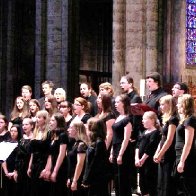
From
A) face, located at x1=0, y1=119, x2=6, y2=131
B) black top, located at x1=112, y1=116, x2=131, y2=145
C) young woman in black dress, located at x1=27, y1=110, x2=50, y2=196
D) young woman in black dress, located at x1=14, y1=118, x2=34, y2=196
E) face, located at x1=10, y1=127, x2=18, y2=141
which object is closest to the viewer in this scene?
black top, located at x1=112, y1=116, x2=131, y2=145

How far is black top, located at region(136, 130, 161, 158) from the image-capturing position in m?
9.33

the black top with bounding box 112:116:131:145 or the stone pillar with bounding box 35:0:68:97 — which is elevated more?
the stone pillar with bounding box 35:0:68:97

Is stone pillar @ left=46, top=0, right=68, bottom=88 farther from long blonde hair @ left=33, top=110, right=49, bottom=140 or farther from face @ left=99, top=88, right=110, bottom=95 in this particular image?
face @ left=99, top=88, right=110, bottom=95

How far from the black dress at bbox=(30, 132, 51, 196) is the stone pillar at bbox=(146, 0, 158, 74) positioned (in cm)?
569

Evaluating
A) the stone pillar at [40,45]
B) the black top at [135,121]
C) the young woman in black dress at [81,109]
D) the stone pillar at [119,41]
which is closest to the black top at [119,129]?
the black top at [135,121]

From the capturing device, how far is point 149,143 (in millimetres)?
9344

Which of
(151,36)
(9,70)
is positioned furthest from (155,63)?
(9,70)

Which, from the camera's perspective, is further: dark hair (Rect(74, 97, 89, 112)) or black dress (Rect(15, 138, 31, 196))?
black dress (Rect(15, 138, 31, 196))

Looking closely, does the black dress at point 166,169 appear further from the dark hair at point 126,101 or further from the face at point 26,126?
the face at point 26,126

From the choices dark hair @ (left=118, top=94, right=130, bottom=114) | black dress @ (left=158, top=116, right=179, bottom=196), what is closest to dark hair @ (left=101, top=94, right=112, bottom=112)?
dark hair @ (left=118, top=94, right=130, bottom=114)

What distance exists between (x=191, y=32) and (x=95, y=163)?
1140cm

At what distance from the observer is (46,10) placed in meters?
19.1

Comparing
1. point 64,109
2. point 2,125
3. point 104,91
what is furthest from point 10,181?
point 104,91

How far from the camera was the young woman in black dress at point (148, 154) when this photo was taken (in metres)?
9.29
